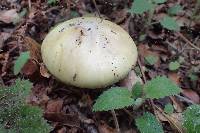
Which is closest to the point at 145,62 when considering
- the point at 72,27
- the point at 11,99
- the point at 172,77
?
the point at 172,77

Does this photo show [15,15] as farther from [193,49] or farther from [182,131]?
[182,131]

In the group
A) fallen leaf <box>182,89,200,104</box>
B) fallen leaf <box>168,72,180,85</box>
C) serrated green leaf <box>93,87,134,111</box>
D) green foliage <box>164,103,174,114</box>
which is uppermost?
serrated green leaf <box>93,87,134,111</box>

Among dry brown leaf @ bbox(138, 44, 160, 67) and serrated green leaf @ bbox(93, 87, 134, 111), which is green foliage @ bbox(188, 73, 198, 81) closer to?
dry brown leaf @ bbox(138, 44, 160, 67)

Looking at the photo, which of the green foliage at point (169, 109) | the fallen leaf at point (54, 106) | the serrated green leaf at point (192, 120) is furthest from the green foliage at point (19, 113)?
the green foliage at point (169, 109)

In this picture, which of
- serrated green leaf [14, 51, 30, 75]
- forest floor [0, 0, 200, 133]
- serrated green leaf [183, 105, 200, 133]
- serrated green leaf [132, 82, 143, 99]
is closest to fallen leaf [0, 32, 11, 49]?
forest floor [0, 0, 200, 133]

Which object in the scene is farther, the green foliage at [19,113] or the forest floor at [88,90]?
the forest floor at [88,90]

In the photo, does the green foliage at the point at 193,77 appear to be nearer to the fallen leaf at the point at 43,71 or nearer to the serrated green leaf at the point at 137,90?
the serrated green leaf at the point at 137,90

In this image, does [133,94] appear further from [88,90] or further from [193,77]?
[193,77]
